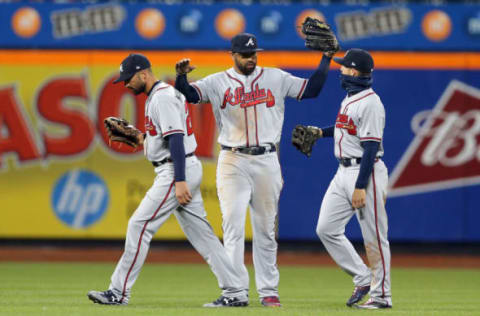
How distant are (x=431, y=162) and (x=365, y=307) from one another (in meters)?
6.39

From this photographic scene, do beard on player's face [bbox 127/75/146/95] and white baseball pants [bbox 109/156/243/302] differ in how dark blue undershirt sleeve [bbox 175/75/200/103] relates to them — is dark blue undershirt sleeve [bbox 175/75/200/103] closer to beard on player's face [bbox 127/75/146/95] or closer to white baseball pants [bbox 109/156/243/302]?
→ beard on player's face [bbox 127/75/146/95]

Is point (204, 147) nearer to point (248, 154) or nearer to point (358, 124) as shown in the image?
point (248, 154)

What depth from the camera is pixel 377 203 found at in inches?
257

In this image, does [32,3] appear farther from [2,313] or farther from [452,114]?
[2,313]

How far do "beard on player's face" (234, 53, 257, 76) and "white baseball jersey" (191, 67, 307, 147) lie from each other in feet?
0.22

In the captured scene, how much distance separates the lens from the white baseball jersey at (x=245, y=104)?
6695mm

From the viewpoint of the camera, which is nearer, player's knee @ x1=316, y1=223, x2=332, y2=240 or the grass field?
the grass field

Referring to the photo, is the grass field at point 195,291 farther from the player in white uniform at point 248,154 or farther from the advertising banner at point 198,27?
the advertising banner at point 198,27

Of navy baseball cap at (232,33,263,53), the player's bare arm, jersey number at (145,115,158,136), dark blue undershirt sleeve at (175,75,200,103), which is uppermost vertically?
navy baseball cap at (232,33,263,53)

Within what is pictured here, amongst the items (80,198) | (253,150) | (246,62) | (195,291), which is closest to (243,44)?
(246,62)

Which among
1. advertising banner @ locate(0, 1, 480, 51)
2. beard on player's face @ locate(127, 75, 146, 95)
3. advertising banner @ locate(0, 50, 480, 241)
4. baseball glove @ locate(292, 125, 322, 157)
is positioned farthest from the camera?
advertising banner @ locate(0, 1, 480, 51)

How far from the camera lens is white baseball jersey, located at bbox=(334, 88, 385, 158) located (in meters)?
6.45

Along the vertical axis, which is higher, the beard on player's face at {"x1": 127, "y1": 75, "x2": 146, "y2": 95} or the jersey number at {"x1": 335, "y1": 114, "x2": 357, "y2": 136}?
the beard on player's face at {"x1": 127, "y1": 75, "x2": 146, "y2": 95}

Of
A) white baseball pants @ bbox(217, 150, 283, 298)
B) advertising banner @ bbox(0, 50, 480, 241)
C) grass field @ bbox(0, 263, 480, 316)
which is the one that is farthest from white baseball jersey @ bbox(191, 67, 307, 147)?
advertising banner @ bbox(0, 50, 480, 241)
